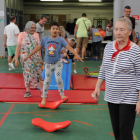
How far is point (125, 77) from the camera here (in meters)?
2.36

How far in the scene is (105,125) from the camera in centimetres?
394

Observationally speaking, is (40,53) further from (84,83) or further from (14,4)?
(14,4)

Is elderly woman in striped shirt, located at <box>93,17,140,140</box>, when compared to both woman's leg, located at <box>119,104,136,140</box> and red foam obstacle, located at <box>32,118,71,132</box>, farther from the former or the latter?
red foam obstacle, located at <box>32,118,71,132</box>

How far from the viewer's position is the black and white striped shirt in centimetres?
233

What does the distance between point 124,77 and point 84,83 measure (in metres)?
4.72

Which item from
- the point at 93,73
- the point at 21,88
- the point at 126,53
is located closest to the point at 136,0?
the point at 93,73

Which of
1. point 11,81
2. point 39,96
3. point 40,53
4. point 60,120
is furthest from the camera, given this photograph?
point 11,81

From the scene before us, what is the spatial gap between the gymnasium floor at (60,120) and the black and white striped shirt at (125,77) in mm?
1278

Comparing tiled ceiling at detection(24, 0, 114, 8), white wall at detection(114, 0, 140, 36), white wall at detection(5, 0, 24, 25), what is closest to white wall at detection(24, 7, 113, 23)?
tiled ceiling at detection(24, 0, 114, 8)

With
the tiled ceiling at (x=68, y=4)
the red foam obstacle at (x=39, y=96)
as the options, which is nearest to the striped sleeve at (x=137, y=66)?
the red foam obstacle at (x=39, y=96)

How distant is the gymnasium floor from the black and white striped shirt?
1.28 metres

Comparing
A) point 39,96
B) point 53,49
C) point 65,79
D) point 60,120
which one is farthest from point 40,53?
point 60,120

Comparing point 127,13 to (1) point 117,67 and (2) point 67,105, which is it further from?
(1) point 117,67

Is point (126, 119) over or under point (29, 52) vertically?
under
